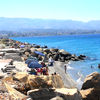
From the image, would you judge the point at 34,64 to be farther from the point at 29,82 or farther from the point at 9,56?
the point at 29,82

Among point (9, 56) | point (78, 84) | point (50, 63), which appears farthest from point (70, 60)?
point (78, 84)

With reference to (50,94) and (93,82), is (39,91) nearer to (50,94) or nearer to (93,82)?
(50,94)

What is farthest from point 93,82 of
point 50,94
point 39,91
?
point 39,91

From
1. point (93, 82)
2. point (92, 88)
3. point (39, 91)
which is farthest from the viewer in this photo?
point (93, 82)

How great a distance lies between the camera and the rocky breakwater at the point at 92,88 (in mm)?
16719

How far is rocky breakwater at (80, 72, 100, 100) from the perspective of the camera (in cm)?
1672

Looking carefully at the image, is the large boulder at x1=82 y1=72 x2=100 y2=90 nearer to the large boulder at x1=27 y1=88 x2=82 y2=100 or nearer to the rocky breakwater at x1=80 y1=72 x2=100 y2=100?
the rocky breakwater at x1=80 y1=72 x2=100 y2=100

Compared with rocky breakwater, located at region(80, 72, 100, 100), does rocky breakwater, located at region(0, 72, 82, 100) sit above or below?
above

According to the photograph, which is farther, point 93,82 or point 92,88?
point 93,82

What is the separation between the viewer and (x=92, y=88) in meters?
17.3

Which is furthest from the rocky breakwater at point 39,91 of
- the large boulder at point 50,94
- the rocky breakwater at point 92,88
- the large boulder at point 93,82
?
the large boulder at point 93,82

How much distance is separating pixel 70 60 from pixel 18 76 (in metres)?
34.9

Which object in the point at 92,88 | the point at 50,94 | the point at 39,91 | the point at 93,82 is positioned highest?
the point at 39,91

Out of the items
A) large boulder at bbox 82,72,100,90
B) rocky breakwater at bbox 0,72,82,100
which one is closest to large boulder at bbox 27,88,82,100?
rocky breakwater at bbox 0,72,82,100
